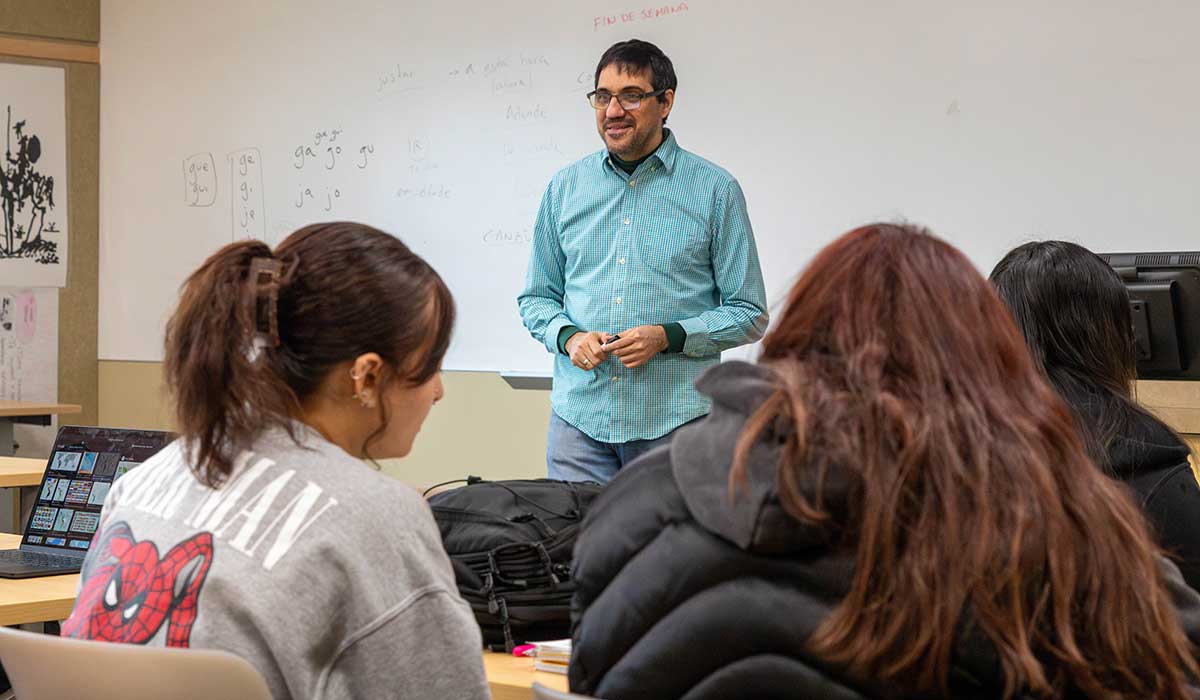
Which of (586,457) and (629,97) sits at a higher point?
(629,97)

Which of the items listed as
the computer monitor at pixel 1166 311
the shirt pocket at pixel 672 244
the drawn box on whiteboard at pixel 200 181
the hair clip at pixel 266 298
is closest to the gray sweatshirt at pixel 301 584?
the hair clip at pixel 266 298

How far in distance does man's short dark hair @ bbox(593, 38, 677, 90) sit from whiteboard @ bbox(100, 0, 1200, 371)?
709 millimetres

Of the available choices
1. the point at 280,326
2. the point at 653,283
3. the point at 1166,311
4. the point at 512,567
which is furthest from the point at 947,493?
the point at 653,283

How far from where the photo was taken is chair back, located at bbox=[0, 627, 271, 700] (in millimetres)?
1136

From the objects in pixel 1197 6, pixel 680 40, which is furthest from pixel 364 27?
pixel 1197 6

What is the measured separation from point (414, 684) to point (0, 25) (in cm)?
579

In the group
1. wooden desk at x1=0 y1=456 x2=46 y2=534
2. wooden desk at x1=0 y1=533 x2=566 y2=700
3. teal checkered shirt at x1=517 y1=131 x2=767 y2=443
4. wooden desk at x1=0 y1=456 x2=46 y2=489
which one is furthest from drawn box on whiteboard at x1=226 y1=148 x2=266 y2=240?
wooden desk at x1=0 y1=533 x2=566 y2=700

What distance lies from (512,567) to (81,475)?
45.0 inches

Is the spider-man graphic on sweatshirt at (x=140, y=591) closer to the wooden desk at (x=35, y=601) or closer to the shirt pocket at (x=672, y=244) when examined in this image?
the wooden desk at (x=35, y=601)

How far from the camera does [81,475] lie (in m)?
2.48

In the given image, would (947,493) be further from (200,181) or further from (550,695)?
(200,181)

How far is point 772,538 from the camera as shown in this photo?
3.43 feet

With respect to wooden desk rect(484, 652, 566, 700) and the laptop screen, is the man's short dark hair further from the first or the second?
wooden desk rect(484, 652, 566, 700)

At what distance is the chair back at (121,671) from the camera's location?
1136 mm
